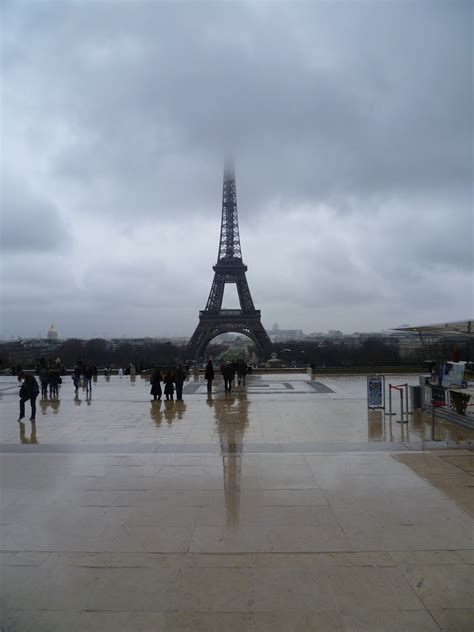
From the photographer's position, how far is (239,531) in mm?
5301

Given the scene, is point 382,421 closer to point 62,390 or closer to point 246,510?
point 246,510

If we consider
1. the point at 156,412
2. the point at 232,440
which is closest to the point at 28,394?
the point at 156,412

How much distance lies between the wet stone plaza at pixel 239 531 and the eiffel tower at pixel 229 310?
61.9 metres

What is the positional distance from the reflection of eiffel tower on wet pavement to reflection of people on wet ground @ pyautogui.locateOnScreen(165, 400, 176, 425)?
1319 millimetres

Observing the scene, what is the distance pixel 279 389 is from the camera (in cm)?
2094

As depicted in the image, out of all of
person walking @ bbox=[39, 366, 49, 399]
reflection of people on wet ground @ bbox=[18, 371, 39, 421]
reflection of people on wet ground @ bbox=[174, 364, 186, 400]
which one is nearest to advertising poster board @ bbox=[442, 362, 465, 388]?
reflection of people on wet ground @ bbox=[174, 364, 186, 400]

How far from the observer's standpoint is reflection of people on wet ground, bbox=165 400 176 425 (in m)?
13.1

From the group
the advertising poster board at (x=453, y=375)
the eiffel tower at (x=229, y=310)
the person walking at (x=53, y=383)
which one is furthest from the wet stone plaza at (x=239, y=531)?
→ the eiffel tower at (x=229, y=310)

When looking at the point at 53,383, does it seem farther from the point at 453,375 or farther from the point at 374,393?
the point at 453,375

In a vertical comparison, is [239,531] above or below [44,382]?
below

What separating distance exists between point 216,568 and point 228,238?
79373 millimetres

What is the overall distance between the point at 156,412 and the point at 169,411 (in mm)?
411

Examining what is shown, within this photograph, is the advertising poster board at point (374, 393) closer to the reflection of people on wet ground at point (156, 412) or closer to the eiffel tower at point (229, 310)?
the reflection of people on wet ground at point (156, 412)

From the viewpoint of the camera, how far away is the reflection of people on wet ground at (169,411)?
1312 cm
